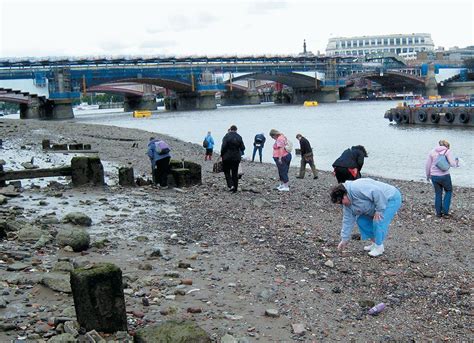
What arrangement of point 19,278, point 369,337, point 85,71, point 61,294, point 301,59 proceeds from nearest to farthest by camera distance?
point 369,337, point 61,294, point 19,278, point 85,71, point 301,59

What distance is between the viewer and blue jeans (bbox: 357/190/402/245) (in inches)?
317

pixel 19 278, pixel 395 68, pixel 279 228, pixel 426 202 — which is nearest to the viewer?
pixel 19 278

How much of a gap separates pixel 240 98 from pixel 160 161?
12232 centimetres

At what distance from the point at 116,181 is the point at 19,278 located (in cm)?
857

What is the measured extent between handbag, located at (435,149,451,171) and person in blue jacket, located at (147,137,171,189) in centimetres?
590

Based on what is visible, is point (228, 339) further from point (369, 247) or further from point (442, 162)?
point (442, 162)

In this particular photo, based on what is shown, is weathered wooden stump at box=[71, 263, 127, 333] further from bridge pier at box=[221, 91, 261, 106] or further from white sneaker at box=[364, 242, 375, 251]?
bridge pier at box=[221, 91, 261, 106]

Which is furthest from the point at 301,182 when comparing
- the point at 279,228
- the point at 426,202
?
the point at 279,228

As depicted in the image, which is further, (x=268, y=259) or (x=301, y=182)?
(x=301, y=182)

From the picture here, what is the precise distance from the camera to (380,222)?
8.18 metres

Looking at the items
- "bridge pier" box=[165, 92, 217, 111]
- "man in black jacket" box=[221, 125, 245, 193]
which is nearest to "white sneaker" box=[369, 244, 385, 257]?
"man in black jacket" box=[221, 125, 245, 193]

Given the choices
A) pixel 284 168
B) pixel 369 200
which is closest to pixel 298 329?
pixel 369 200

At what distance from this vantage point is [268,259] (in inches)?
330

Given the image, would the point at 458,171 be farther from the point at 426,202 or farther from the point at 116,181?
the point at 116,181
